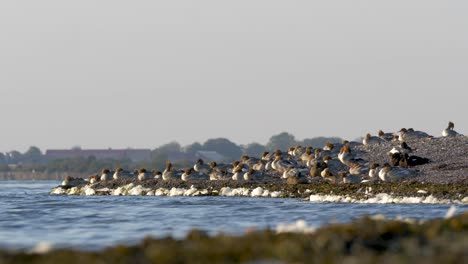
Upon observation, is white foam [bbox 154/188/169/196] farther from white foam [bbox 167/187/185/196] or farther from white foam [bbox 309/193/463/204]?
white foam [bbox 309/193/463/204]

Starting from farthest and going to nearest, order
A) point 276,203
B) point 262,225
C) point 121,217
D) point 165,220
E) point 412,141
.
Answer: point 412,141, point 276,203, point 121,217, point 165,220, point 262,225

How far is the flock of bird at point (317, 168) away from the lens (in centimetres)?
5169

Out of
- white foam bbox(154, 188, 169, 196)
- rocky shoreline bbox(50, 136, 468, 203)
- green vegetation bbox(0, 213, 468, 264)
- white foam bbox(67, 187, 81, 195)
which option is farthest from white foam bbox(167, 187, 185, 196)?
green vegetation bbox(0, 213, 468, 264)

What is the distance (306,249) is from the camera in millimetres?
17000

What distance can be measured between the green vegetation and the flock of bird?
30.6 meters

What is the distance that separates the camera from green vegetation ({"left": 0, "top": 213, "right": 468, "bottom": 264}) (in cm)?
1562

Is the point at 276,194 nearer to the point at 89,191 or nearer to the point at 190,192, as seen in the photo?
the point at 190,192

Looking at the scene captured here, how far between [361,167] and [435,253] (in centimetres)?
3863

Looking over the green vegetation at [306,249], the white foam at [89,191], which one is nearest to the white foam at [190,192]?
the white foam at [89,191]

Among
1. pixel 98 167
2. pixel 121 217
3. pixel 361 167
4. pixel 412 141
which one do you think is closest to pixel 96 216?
pixel 121 217

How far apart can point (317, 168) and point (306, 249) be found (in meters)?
38.8

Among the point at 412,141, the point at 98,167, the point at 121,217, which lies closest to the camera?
the point at 121,217

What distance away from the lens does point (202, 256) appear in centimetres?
1619

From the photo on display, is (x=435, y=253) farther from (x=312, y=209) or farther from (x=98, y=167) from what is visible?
(x=98, y=167)
